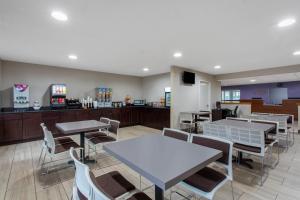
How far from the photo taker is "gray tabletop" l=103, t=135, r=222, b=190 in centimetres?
106

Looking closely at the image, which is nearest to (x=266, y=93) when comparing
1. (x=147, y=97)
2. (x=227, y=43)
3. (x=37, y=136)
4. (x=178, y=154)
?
(x=147, y=97)

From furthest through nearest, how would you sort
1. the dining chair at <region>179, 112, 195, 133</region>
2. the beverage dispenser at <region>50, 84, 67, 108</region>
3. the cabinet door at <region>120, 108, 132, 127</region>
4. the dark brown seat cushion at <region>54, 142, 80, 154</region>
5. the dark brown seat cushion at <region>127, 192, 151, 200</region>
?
the cabinet door at <region>120, 108, 132, 127</region> → the dining chair at <region>179, 112, 195, 133</region> → the beverage dispenser at <region>50, 84, 67, 108</region> → the dark brown seat cushion at <region>54, 142, 80, 154</region> → the dark brown seat cushion at <region>127, 192, 151, 200</region>

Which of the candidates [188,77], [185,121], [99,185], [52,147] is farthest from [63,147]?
[188,77]

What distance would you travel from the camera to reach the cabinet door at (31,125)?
13.9ft

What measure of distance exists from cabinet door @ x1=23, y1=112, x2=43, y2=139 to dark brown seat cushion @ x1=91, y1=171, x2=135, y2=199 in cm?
396

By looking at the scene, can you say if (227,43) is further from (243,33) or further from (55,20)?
(55,20)

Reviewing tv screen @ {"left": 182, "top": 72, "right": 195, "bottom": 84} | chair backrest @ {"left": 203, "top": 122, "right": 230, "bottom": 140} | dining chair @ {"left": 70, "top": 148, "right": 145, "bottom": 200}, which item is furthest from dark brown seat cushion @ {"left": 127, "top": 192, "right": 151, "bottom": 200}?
tv screen @ {"left": 182, "top": 72, "right": 195, "bottom": 84}

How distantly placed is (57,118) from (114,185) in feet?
13.6

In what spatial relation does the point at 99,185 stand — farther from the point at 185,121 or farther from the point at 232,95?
the point at 232,95

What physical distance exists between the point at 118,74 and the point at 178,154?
5.86m

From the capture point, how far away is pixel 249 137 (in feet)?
8.08

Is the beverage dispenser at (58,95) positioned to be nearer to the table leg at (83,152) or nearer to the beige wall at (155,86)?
the table leg at (83,152)

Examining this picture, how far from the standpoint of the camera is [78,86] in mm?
5676

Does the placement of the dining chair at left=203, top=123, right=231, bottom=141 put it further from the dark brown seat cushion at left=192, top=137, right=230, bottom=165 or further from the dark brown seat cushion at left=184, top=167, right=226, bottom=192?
the dark brown seat cushion at left=184, top=167, right=226, bottom=192
